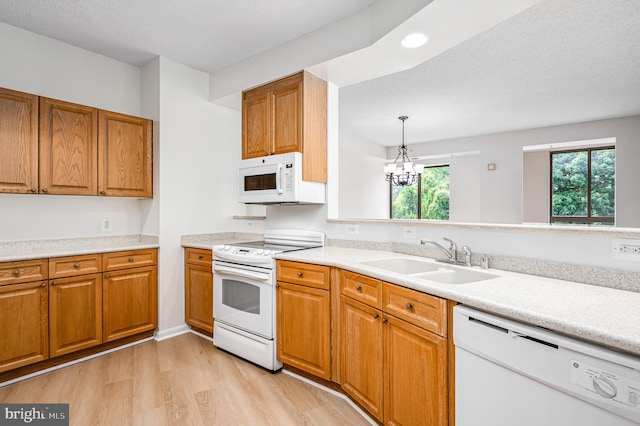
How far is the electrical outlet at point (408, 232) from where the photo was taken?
2.33 meters

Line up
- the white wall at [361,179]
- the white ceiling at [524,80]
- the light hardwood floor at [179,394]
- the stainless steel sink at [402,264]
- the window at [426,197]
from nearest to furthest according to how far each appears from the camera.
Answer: the light hardwood floor at [179,394], the stainless steel sink at [402,264], the white ceiling at [524,80], the white wall at [361,179], the window at [426,197]

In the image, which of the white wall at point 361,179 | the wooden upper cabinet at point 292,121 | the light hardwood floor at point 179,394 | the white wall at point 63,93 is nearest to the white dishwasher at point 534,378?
the light hardwood floor at point 179,394

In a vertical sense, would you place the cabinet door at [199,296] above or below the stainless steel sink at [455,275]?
below

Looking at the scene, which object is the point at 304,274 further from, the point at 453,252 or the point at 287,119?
the point at 287,119

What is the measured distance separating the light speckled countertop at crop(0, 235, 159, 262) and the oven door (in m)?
0.79

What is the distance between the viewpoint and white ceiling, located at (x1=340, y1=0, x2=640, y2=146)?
2516 mm

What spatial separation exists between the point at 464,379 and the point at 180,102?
3220mm

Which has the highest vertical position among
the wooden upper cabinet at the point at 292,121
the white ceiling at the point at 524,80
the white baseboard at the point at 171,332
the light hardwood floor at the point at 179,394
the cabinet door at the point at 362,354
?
the white ceiling at the point at 524,80

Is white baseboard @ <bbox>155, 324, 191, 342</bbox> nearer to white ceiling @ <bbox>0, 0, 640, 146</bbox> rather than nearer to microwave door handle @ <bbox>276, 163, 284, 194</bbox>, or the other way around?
microwave door handle @ <bbox>276, 163, 284, 194</bbox>

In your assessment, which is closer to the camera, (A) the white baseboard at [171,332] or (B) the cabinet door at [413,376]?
(B) the cabinet door at [413,376]

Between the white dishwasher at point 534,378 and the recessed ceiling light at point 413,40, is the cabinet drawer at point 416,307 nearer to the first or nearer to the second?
the white dishwasher at point 534,378

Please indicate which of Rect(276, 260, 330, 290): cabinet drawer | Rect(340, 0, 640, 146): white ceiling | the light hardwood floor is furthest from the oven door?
Rect(340, 0, 640, 146): white ceiling

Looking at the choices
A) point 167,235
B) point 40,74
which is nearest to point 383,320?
point 167,235

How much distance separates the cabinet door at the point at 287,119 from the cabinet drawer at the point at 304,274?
979mm
